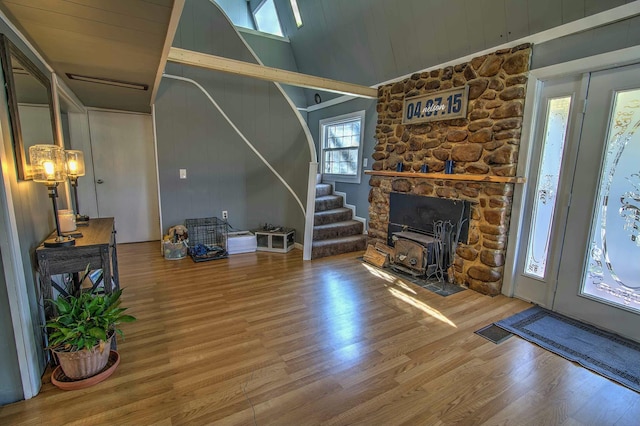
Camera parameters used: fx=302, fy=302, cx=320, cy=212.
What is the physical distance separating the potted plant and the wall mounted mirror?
0.86m

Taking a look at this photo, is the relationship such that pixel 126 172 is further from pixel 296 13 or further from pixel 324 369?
pixel 324 369

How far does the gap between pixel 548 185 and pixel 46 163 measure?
401 cm

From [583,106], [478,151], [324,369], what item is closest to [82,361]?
[324,369]

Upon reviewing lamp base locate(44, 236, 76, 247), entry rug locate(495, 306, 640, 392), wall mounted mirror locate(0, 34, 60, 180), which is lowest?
entry rug locate(495, 306, 640, 392)

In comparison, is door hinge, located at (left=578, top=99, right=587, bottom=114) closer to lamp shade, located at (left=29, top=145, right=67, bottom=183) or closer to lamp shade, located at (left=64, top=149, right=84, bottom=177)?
lamp shade, located at (left=29, top=145, right=67, bottom=183)

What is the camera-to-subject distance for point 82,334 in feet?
5.92

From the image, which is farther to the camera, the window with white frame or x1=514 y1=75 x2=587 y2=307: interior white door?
the window with white frame

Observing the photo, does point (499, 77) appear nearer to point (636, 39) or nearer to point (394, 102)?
point (636, 39)

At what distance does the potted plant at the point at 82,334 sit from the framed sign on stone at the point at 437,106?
11.9 feet

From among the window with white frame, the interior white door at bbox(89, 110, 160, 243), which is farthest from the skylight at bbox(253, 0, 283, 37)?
the interior white door at bbox(89, 110, 160, 243)

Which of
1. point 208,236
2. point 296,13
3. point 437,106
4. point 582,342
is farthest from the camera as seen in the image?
point 296,13

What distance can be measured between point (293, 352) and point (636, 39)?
11.3 feet

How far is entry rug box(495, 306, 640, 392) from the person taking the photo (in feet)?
6.79

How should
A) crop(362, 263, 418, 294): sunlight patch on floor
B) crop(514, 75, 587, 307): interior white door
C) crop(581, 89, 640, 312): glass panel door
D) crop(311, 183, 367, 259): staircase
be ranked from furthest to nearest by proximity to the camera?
crop(311, 183, 367, 259): staircase, crop(362, 263, 418, 294): sunlight patch on floor, crop(514, 75, 587, 307): interior white door, crop(581, 89, 640, 312): glass panel door
